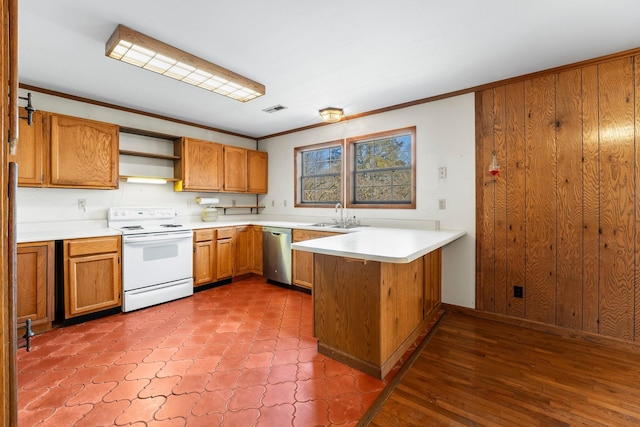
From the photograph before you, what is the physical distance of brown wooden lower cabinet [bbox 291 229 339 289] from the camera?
3.71 metres

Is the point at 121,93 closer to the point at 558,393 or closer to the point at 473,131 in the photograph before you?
the point at 473,131

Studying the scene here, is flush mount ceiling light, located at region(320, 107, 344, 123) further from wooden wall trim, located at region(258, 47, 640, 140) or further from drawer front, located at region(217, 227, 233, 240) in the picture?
drawer front, located at region(217, 227, 233, 240)

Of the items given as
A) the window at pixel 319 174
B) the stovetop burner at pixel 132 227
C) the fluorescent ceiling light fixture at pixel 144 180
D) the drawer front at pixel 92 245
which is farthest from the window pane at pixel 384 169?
the drawer front at pixel 92 245

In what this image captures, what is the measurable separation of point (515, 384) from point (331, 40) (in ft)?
9.05

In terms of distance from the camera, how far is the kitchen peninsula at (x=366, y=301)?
1.96m

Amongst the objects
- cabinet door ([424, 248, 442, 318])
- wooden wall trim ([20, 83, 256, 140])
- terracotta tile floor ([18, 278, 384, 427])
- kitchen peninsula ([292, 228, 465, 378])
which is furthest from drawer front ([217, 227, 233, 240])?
cabinet door ([424, 248, 442, 318])

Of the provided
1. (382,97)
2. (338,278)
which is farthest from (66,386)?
(382,97)

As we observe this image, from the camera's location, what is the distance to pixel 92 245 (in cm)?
291

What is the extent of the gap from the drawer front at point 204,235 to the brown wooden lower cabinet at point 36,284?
1418 millimetres

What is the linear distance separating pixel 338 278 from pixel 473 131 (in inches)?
87.0

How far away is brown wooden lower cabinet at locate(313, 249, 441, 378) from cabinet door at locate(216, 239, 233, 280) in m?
2.22

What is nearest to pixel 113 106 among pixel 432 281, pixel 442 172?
pixel 442 172

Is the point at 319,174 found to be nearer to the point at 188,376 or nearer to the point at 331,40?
the point at 331,40

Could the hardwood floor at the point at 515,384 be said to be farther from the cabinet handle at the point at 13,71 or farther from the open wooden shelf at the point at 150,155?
the open wooden shelf at the point at 150,155
